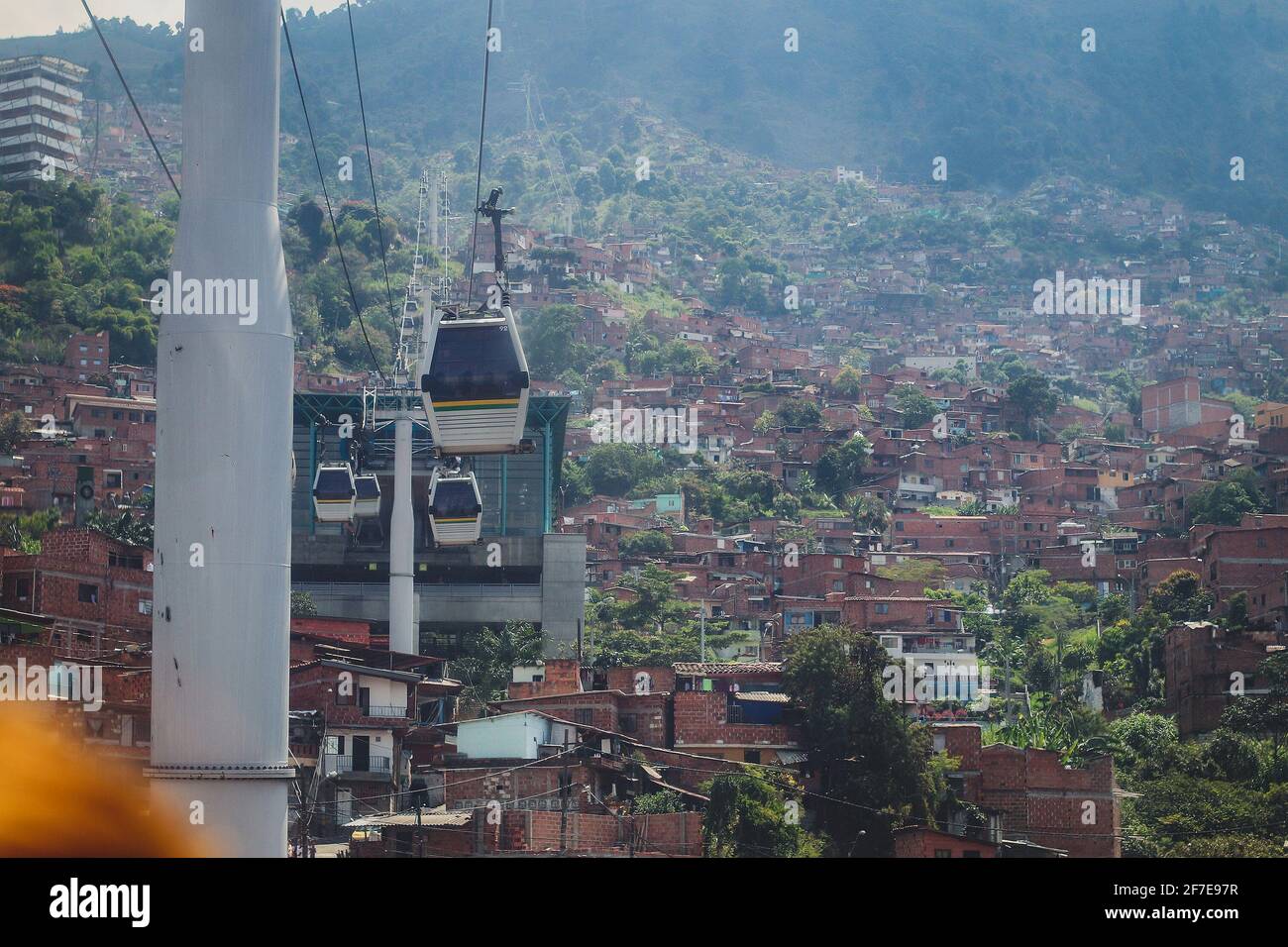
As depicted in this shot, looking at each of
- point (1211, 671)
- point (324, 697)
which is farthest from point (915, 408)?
point (324, 697)

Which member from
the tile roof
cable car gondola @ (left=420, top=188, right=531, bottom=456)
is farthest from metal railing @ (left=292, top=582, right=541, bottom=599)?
cable car gondola @ (left=420, top=188, right=531, bottom=456)

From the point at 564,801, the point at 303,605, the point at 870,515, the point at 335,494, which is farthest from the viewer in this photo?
the point at 870,515

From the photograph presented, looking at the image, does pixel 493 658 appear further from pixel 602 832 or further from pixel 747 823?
pixel 602 832

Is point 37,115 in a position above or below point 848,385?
above

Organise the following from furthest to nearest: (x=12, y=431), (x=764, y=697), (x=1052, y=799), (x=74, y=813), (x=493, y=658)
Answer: (x=12, y=431)
(x=493, y=658)
(x=764, y=697)
(x=1052, y=799)
(x=74, y=813)

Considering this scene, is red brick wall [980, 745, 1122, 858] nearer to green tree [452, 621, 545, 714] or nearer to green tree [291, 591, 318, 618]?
green tree [452, 621, 545, 714]

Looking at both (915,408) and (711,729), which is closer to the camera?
(711,729)
